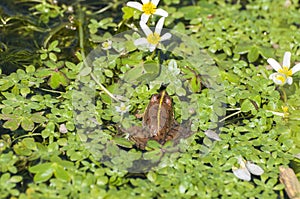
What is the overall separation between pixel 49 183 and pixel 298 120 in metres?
1.31

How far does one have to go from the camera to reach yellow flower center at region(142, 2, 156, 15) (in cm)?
306

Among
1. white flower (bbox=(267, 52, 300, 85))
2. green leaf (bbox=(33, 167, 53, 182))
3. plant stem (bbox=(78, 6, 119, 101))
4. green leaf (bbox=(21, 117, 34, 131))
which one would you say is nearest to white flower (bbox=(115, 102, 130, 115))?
plant stem (bbox=(78, 6, 119, 101))

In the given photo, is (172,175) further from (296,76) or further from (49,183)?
(296,76)

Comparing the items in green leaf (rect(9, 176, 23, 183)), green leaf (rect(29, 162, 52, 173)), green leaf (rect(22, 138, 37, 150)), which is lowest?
green leaf (rect(9, 176, 23, 183))

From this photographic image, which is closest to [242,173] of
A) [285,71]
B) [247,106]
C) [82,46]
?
[247,106]

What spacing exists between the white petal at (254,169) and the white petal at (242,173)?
0.03 m

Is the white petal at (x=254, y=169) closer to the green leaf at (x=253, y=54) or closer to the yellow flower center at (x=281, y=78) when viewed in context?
the yellow flower center at (x=281, y=78)

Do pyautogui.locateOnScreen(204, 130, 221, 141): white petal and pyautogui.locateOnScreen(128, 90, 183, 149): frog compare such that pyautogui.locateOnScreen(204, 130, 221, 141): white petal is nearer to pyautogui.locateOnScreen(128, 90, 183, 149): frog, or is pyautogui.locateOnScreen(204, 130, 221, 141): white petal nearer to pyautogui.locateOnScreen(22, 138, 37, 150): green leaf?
pyautogui.locateOnScreen(128, 90, 183, 149): frog

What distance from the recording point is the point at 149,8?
306 cm

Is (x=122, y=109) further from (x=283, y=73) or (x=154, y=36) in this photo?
(x=283, y=73)

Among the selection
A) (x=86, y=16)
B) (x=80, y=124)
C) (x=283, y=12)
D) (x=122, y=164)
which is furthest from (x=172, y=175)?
(x=283, y=12)

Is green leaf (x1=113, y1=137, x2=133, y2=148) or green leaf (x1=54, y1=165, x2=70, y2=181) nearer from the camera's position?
green leaf (x1=54, y1=165, x2=70, y2=181)

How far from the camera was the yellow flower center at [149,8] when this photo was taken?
306 centimetres

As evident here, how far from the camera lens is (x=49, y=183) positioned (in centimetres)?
253
